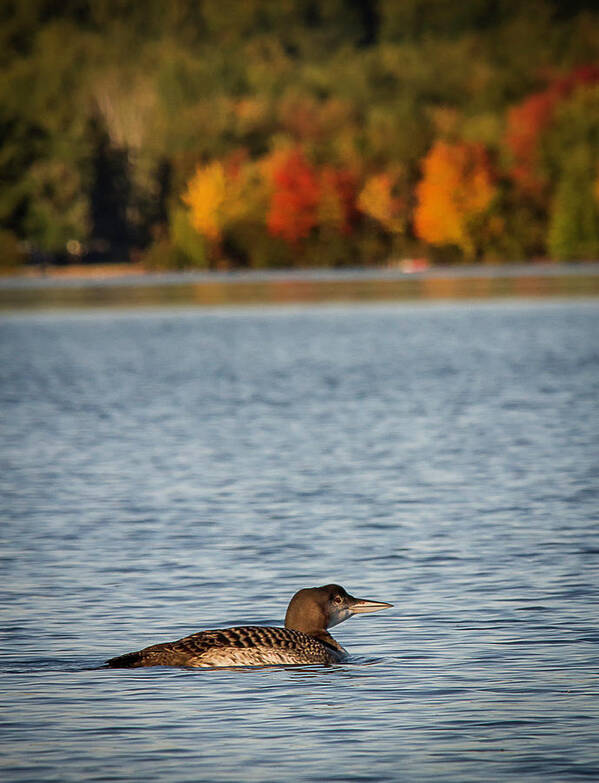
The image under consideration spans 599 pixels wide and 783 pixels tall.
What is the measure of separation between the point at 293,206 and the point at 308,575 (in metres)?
129

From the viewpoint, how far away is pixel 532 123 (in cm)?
14600

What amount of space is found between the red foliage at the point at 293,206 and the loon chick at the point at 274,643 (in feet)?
431

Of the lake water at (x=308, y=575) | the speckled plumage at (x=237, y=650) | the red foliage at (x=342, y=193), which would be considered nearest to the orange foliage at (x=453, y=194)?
the red foliage at (x=342, y=193)

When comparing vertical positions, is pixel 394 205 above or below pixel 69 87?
below

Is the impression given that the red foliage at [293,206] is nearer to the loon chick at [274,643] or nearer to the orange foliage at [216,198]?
the orange foliage at [216,198]

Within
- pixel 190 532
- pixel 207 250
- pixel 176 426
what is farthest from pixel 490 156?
pixel 190 532

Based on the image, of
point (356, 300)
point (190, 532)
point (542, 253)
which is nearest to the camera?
point (190, 532)

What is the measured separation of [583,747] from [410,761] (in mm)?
906

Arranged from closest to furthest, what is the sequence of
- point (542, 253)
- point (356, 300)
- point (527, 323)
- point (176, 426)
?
1. point (176, 426)
2. point (527, 323)
3. point (356, 300)
4. point (542, 253)

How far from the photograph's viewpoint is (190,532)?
57.4 feet

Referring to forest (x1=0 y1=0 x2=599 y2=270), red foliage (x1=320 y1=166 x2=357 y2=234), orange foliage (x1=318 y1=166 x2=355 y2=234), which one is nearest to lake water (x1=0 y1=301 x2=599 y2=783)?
forest (x1=0 y1=0 x2=599 y2=270)

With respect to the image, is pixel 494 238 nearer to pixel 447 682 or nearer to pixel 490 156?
pixel 490 156

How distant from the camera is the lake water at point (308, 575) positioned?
9859 millimetres

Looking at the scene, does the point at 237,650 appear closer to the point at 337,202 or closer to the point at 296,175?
the point at 337,202
